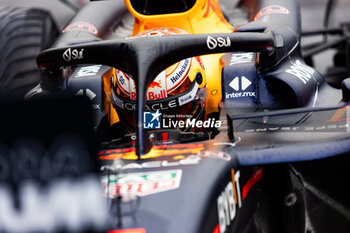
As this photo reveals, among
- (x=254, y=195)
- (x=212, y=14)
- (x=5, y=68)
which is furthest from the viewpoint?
(x=5, y=68)

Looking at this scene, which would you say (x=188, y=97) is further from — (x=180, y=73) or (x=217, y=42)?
(x=217, y=42)

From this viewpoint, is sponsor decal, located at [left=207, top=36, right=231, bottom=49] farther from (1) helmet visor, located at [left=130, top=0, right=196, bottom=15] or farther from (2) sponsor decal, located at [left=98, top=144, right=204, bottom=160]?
(1) helmet visor, located at [left=130, top=0, right=196, bottom=15]

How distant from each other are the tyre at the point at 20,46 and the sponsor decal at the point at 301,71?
2119 mm

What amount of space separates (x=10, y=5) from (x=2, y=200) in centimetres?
352

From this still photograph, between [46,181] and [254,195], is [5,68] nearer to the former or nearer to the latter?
[254,195]

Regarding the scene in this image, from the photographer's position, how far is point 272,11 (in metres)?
2.96

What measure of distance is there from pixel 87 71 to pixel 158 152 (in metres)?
1.13

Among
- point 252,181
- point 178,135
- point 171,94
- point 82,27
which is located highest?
point 82,27

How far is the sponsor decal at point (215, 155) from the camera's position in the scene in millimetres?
1572

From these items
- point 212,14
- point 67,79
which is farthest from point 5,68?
point 212,14

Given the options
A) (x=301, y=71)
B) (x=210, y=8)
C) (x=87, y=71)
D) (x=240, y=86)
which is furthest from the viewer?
(x=210, y=8)

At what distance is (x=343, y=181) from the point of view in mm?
2303

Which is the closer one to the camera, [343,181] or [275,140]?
[275,140]

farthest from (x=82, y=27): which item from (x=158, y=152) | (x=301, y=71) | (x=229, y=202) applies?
(x=229, y=202)
